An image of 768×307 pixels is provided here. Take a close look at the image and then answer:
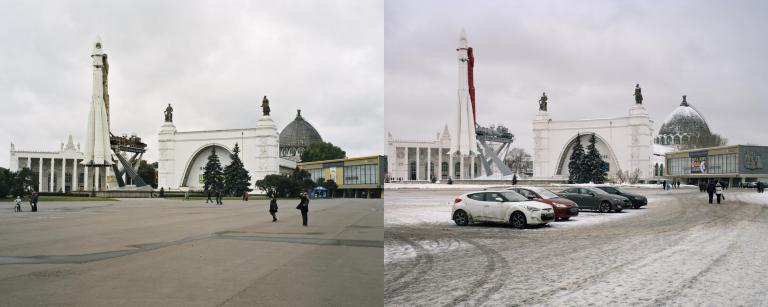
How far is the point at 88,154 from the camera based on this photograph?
207ft

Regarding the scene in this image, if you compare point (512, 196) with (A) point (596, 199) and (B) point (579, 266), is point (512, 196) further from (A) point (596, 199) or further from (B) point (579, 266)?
(B) point (579, 266)

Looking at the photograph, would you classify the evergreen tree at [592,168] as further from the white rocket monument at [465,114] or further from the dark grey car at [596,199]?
the dark grey car at [596,199]

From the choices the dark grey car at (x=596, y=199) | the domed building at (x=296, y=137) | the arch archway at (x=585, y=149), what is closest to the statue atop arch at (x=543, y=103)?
the arch archway at (x=585, y=149)

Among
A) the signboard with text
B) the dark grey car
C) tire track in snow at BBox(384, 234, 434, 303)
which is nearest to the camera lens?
tire track in snow at BBox(384, 234, 434, 303)

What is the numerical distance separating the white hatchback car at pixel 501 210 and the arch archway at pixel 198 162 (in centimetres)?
8776

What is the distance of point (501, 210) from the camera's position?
15.6m

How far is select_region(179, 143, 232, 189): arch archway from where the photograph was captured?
327 ft

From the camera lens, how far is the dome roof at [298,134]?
123000 millimetres

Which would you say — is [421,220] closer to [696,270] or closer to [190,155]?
[696,270]

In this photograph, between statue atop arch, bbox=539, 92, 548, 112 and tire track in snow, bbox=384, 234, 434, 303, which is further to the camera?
statue atop arch, bbox=539, 92, 548, 112

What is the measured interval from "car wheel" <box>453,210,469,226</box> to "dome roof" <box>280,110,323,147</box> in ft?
354


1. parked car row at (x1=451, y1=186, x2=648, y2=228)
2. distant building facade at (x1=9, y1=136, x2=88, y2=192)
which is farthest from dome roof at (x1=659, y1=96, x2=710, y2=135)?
parked car row at (x1=451, y1=186, x2=648, y2=228)

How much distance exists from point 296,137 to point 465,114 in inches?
2111

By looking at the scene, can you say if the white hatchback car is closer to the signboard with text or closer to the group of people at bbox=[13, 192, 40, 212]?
the group of people at bbox=[13, 192, 40, 212]
